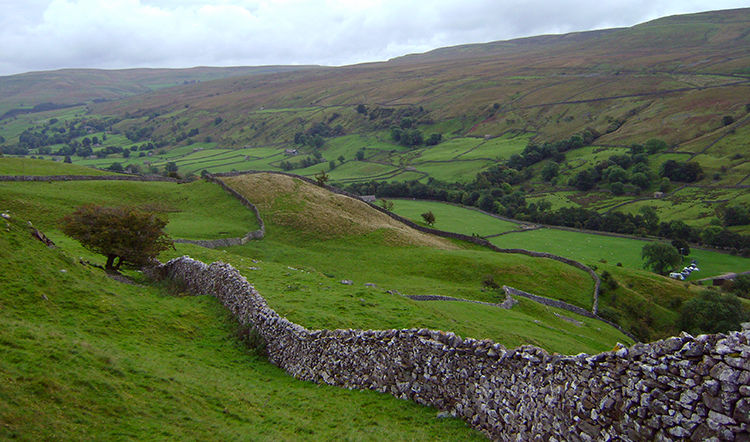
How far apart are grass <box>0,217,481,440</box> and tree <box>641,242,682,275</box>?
265 feet

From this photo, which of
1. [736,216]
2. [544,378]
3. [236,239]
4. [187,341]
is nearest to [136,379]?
[187,341]

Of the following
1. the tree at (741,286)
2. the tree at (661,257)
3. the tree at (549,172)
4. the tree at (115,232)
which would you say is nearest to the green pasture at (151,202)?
the tree at (115,232)

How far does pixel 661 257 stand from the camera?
258 feet

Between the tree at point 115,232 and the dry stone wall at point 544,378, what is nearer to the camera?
the dry stone wall at point 544,378

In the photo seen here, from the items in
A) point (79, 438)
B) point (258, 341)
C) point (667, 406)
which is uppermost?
point (667, 406)

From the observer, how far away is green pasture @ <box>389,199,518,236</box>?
10079cm

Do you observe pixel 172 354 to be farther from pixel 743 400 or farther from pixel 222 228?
pixel 222 228

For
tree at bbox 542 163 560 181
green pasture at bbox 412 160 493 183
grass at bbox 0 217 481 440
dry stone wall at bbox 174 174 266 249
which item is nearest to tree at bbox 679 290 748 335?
grass at bbox 0 217 481 440

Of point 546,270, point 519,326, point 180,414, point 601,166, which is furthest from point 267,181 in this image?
point 601,166

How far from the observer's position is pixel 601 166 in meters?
150

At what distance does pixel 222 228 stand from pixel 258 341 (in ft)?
116

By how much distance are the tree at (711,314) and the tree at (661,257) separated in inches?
996

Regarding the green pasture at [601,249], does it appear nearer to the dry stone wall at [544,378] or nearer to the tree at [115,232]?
the dry stone wall at [544,378]

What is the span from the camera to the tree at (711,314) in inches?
1930
